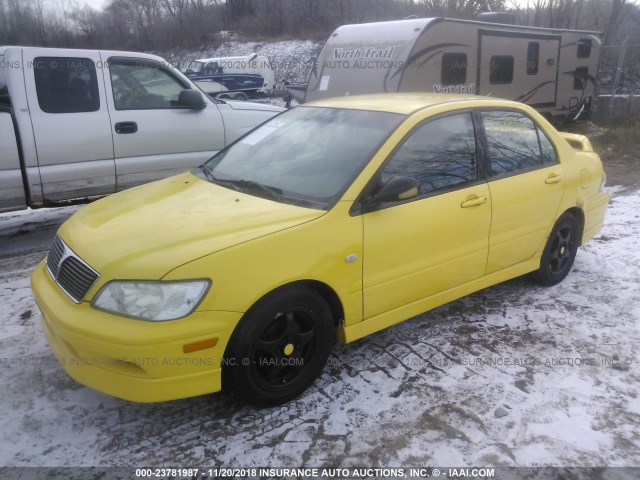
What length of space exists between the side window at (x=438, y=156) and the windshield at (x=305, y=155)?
0.54ft

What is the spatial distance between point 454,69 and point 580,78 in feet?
18.2

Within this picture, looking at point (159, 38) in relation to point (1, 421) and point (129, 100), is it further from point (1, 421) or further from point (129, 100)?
point (1, 421)

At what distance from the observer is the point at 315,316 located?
9.29ft

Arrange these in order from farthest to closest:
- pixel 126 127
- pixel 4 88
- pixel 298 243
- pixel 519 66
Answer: pixel 519 66, pixel 126 127, pixel 4 88, pixel 298 243

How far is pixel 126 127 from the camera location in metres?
5.62

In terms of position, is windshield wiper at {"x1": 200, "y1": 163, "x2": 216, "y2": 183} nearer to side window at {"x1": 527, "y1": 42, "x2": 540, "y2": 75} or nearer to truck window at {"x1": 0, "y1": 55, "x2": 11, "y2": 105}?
truck window at {"x1": 0, "y1": 55, "x2": 11, "y2": 105}

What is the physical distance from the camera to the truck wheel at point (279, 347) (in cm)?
258

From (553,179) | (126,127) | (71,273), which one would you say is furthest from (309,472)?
(126,127)

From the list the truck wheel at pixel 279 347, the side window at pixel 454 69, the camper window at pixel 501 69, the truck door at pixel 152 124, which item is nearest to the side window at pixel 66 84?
the truck door at pixel 152 124

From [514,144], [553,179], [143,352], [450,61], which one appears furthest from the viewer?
[450,61]

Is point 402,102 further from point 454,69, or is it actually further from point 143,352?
point 454,69

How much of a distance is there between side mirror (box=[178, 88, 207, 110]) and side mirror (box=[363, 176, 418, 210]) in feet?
12.1

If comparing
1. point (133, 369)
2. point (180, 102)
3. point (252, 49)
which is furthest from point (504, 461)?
point (252, 49)

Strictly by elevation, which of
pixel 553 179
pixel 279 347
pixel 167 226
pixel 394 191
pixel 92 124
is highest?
pixel 92 124
